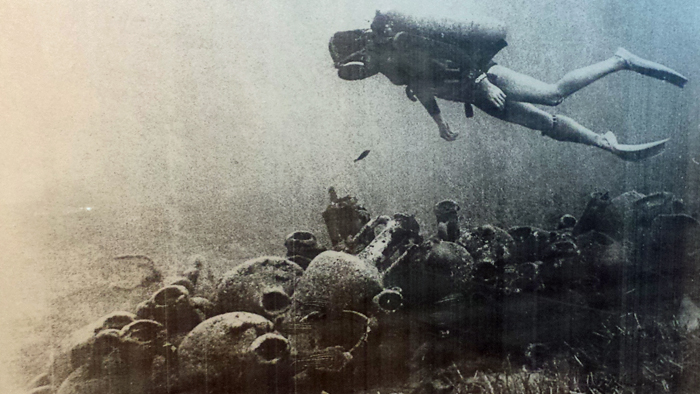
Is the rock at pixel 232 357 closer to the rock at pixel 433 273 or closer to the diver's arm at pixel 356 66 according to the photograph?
the rock at pixel 433 273

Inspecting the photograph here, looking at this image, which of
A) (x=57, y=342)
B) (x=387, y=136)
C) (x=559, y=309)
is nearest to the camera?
(x=57, y=342)

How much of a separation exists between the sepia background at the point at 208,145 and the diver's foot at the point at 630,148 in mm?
288

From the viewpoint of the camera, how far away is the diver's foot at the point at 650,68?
4422 mm

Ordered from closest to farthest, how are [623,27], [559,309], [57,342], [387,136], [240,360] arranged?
[57,342]
[240,360]
[387,136]
[559,309]
[623,27]

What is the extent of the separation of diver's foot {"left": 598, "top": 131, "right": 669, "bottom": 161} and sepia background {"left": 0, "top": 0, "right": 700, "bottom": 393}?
0.95 feet

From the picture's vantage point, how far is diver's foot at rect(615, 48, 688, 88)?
4.42m

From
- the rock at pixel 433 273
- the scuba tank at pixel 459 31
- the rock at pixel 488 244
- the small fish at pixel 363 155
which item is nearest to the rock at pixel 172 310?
the rock at pixel 433 273

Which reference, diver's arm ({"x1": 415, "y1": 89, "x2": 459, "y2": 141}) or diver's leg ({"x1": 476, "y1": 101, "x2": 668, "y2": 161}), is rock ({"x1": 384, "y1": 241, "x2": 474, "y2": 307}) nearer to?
diver's arm ({"x1": 415, "y1": 89, "x2": 459, "y2": 141})

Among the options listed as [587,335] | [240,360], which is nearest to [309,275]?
[240,360]

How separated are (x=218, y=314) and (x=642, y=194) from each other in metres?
3.71

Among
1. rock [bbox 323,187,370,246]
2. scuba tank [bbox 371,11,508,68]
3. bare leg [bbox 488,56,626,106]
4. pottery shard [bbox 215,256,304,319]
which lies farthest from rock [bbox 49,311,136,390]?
bare leg [bbox 488,56,626,106]

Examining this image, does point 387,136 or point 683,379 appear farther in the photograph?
point 683,379

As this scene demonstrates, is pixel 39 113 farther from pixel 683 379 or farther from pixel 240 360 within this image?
pixel 683 379

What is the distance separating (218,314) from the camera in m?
3.28
